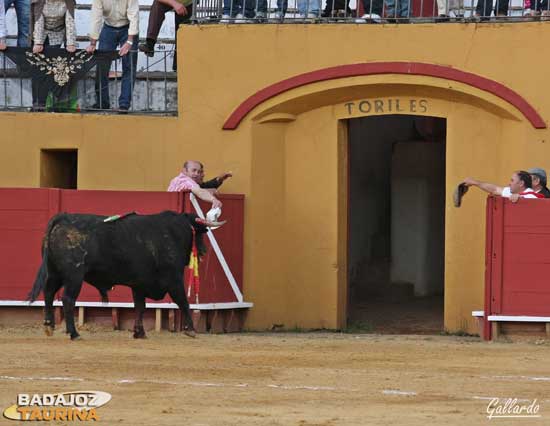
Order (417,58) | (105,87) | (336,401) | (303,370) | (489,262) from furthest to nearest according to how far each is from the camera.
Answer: (105,87)
(417,58)
(489,262)
(303,370)
(336,401)

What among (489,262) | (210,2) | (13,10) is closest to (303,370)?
(489,262)

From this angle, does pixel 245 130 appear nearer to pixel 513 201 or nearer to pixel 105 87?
pixel 105 87

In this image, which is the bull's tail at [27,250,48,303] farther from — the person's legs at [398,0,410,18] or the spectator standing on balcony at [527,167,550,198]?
the person's legs at [398,0,410,18]

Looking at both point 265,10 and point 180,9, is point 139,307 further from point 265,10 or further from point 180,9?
point 180,9

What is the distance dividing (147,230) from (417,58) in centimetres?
402

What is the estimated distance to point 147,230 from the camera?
1515 centimetres

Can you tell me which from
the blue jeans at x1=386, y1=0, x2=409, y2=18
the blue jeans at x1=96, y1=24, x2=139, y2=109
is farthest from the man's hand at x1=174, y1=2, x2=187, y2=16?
the blue jeans at x1=386, y1=0, x2=409, y2=18

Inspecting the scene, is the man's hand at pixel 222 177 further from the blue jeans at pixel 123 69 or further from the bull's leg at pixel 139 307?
the blue jeans at pixel 123 69

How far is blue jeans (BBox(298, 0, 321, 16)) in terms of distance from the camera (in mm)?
17922

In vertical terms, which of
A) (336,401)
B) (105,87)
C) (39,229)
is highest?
(105,87)

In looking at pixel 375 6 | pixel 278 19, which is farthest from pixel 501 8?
pixel 278 19

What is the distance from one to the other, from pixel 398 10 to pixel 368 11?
0.37m

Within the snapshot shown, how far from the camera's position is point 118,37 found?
1911 cm

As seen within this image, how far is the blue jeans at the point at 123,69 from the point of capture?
18.7 m
